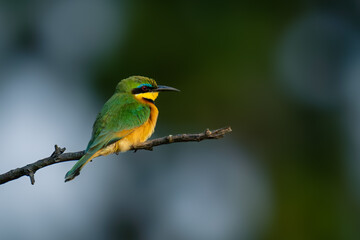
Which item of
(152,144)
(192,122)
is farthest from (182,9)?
(152,144)

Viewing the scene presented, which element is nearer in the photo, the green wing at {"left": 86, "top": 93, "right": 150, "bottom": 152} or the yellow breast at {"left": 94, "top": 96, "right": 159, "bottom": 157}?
the green wing at {"left": 86, "top": 93, "right": 150, "bottom": 152}

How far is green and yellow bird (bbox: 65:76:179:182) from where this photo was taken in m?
4.34

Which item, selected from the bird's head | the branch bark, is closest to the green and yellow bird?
the bird's head

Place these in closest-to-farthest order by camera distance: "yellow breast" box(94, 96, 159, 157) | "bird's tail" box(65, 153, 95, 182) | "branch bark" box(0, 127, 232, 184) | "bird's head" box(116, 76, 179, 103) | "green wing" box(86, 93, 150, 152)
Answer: "branch bark" box(0, 127, 232, 184), "bird's tail" box(65, 153, 95, 182), "green wing" box(86, 93, 150, 152), "yellow breast" box(94, 96, 159, 157), "bird's head" box(116, 76, 179, 103)

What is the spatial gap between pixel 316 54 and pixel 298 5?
58.1 inches

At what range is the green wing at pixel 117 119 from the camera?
4322mm

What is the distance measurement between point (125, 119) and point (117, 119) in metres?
0.06

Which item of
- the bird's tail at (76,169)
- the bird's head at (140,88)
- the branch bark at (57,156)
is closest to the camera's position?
the branch bark at (57,156)

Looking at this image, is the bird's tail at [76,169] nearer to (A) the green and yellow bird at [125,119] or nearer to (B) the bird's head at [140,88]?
(A) the green and yellow bird at [125,119]

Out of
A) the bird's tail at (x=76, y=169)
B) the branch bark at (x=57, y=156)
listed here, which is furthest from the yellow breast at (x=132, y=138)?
the branch bark at (x=57, y=156)

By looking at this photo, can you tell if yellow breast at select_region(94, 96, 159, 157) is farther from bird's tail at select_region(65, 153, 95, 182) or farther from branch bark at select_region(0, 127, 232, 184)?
branch bark at select_region(0, 127, 232, 184)

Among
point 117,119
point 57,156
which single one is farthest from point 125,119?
point 57,156

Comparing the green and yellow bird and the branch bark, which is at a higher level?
the green and yellow bird

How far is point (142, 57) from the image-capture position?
35.8 ft
